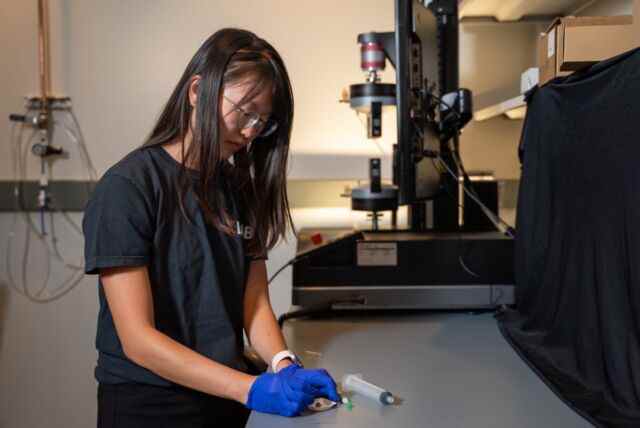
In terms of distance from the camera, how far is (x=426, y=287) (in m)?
1.39

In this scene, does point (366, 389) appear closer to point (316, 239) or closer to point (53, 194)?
point (316, 239)

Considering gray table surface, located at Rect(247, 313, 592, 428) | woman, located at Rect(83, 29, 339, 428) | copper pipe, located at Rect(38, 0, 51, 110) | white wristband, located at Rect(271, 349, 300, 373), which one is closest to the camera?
gray table surface, located at Rect(247, 313, 592, 428)

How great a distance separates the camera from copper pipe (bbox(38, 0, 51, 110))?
6.80 feet

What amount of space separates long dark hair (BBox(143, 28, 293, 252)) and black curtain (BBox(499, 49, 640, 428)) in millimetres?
525

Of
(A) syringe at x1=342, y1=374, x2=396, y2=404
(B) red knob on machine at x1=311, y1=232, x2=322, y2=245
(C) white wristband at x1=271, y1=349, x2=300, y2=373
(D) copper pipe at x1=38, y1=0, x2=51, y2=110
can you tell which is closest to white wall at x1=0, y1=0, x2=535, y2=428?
(D) copper pipe at x1=38, y1=0, x2=51, y2=110

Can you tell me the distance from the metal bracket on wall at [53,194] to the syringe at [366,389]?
1.56 meters

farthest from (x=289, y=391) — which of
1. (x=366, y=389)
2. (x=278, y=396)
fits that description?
(x=366, y=389)

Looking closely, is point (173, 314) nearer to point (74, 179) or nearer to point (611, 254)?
point (611, 254)

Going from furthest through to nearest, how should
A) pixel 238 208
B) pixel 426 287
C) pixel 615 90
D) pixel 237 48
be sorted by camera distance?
pixel 426 287
pixel 238 208
pixel 237 48
pixel 615 90

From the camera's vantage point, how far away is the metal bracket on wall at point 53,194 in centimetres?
214

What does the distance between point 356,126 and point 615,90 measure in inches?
52.9

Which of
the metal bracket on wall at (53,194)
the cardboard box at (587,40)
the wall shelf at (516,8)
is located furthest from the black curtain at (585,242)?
the metal bracket on wall at (53,194)

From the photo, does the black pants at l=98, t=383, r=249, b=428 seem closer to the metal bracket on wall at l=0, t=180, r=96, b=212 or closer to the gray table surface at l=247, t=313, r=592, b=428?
the gray table surface at l=247, t=313, r=592, b=428

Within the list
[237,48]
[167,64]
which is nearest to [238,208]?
[237,48]
